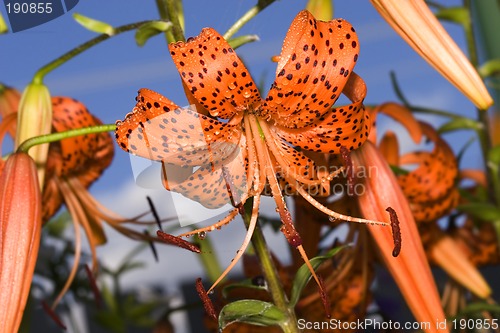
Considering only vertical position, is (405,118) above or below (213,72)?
below

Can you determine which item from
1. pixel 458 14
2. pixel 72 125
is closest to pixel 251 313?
pixel 72 125

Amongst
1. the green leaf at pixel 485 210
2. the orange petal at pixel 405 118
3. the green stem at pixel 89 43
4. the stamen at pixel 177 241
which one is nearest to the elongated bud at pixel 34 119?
the green stem at pixel 89 43

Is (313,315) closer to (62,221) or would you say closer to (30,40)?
(30,40)

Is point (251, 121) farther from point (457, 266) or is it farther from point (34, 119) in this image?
point (457, 266)

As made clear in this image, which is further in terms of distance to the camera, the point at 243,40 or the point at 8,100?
the point at 8,100

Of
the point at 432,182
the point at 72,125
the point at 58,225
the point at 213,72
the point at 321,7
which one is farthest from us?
the point at 58,225

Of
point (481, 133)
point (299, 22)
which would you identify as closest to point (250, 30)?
point (299, 22)
